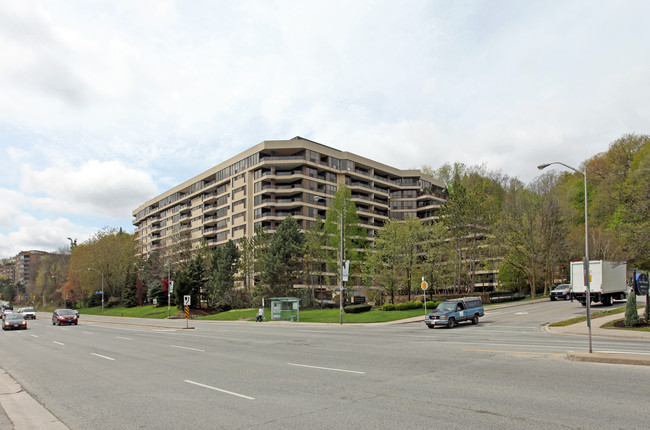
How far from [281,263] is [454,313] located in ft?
103

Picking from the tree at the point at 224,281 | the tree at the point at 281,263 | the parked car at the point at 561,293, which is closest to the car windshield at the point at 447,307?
the parked car at the point at 561,293

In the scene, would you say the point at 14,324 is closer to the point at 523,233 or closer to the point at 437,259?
the point at 437,259

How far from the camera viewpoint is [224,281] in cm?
6756

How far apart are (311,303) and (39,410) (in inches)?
2115

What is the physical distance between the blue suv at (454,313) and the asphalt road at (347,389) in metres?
12.2

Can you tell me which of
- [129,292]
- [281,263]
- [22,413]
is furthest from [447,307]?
[129,292]

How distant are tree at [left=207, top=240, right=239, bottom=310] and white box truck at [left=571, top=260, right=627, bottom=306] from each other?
46272mm

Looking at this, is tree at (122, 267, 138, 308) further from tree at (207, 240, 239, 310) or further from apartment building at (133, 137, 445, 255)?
tree at (207, 240, 239, 310)

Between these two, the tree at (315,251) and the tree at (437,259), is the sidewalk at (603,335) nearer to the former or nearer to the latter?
the tree at (437,259)

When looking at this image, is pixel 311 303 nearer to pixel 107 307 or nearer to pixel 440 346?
pixel 440 346

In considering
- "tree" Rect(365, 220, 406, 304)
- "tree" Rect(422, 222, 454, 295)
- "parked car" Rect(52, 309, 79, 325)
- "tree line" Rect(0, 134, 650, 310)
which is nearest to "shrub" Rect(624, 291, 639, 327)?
"tree line" Rect(0, 134, 650, 310)

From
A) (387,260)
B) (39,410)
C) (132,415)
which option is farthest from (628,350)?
(387,260)

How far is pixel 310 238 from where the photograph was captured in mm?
59500

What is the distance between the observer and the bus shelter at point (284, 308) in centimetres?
4588
